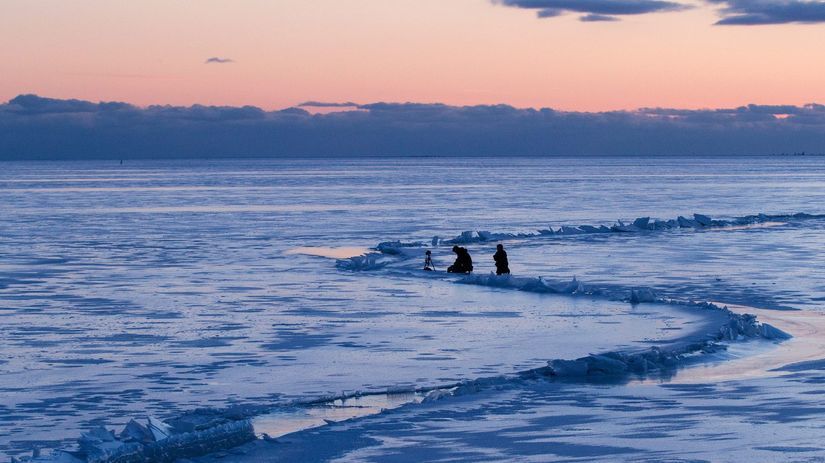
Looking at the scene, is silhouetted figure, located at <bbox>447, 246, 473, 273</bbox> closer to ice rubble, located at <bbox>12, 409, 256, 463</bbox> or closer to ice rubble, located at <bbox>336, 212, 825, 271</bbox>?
ice rubble, located at <bbox>336, 212, 825, 271</bbox>

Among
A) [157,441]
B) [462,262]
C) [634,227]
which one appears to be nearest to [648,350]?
[157,441]

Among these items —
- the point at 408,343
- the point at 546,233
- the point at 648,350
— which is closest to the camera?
the point at 648,350

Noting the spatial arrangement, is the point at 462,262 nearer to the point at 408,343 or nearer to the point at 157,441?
the point at 408,343

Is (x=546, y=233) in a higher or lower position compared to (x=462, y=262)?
lower

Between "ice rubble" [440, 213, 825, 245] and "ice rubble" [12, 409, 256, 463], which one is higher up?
"ice rubble" [12, 409, 256, 463]

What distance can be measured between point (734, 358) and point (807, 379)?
1.69 m

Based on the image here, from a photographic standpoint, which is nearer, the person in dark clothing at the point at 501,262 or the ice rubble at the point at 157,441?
the ice rubble at the point at 157,441

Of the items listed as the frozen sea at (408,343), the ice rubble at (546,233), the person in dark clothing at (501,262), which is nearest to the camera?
the frozen sea at (408,343)

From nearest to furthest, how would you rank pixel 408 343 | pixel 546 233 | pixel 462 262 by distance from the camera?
pixel 408 343 < pixel 462 262 < pixel 546 233

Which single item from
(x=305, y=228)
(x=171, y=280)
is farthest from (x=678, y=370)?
(x=305, y=228)

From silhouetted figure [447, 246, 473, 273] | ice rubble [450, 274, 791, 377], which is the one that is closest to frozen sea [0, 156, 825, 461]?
ice rubble [450, 274, 791, 377]

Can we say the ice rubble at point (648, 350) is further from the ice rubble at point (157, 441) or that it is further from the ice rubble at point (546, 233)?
the ice rubble at point (546, 233)

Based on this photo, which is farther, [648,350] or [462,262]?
[462,262]

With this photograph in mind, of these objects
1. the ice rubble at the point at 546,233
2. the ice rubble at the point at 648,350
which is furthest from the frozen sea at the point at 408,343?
the ice rubble at the point at 546,233
